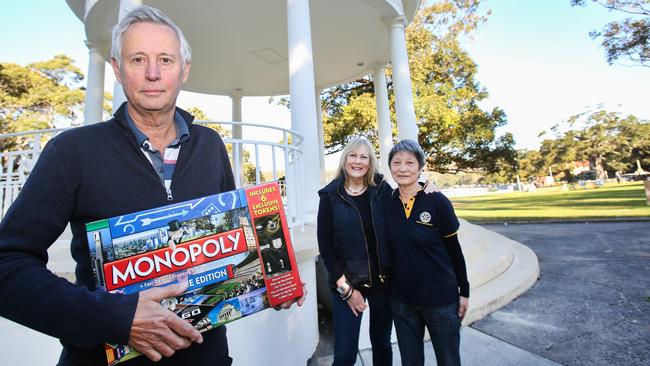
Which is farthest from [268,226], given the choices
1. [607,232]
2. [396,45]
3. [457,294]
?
[607,232]

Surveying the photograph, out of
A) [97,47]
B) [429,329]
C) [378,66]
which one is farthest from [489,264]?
[97,47]

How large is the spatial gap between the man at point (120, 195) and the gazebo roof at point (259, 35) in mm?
6166

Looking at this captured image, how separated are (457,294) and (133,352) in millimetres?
2113

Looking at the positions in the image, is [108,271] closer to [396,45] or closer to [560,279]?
[560,279]

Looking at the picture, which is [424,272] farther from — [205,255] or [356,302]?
[205,255]

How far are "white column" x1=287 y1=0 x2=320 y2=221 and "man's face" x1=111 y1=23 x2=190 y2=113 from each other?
3.31 meters

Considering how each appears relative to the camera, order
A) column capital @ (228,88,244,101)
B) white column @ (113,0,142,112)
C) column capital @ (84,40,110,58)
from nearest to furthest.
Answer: white column @ (113,0,142,112) < column capital @ (84,40,110,58) < column capital @ (228,88,244,101)

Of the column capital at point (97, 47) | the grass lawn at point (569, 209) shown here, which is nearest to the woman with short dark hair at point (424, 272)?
the column capital at point (97, 47)

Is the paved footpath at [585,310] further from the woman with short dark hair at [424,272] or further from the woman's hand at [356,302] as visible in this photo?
the woman's hand at [356,302]

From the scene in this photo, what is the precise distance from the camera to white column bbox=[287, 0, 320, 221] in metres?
4.57

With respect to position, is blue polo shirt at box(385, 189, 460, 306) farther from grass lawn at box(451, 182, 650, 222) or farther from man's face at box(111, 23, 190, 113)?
grass lawn at box(451, 182, 650, 222)

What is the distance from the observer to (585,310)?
3.98 m

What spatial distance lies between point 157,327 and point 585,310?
518 cm

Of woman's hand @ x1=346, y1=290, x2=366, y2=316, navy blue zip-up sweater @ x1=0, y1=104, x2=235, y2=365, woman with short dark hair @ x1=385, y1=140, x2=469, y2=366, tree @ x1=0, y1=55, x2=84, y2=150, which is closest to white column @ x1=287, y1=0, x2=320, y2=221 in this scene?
woman's hand @ x1=346, y1=290, x2=366, y2=316
